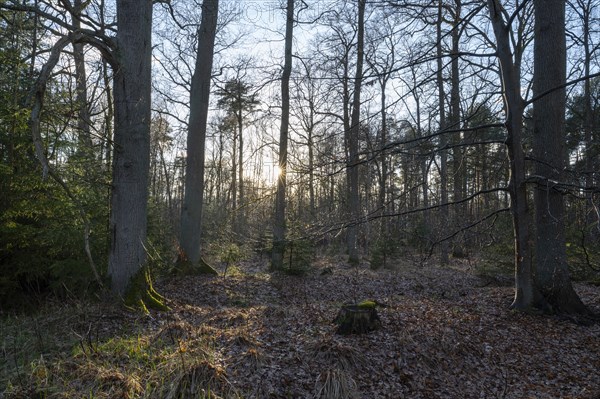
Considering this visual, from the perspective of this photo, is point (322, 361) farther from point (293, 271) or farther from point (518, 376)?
point (293, 271)

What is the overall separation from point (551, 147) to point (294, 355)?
6045mm

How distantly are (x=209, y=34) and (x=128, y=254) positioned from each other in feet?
28.1

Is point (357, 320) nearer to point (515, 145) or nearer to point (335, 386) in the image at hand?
point (335, 386)

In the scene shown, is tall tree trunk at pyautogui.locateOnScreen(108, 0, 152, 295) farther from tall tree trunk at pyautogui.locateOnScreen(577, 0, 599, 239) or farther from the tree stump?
tall tree trunk at pyautogui.locateOnScreen(577, 0, 599, 239)

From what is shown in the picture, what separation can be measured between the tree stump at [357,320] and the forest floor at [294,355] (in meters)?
0.12

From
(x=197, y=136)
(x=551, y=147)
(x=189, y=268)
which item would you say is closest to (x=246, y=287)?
(x=189, y=268)

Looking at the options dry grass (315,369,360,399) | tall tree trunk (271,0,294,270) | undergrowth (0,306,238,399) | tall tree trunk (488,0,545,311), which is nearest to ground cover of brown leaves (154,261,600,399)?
dry grass (315,369,360,399)

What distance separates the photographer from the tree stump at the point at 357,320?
19.3 ft

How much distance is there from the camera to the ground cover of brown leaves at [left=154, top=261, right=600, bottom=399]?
4539mm

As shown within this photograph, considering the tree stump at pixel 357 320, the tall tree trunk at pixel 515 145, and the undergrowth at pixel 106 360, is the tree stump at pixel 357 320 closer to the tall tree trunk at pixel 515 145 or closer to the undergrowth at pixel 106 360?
the undergrowth at pixel 106 360

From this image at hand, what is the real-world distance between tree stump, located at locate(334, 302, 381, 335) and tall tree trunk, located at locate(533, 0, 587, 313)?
141 inches

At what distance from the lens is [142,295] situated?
6.45m

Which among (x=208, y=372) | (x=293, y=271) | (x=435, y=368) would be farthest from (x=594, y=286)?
(x=208, y=372)

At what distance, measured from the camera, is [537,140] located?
7500 mm
